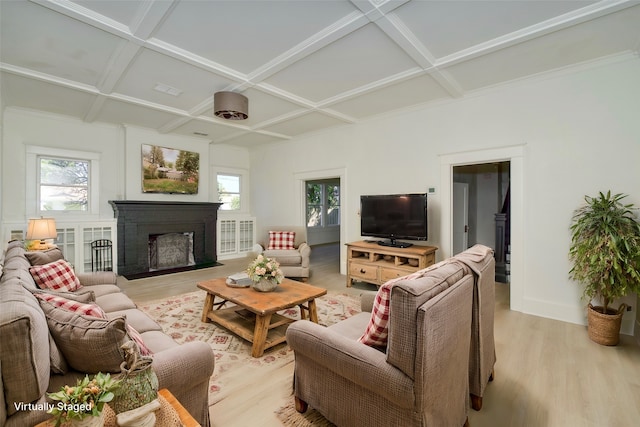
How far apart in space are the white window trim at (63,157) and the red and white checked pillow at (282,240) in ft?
10.5

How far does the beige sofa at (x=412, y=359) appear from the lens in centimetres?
123

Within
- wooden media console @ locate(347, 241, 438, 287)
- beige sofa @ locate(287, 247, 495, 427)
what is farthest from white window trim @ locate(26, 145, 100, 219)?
beige sofa @ locate(287, 247, 495, 427)

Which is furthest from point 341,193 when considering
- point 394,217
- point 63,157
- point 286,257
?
point 63,157

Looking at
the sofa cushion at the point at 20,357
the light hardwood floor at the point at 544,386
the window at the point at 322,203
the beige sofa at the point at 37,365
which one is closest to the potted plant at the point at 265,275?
the light hardwood floor at the point at 544,386

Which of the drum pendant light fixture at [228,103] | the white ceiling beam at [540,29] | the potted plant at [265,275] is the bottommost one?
the potted plant at [265,275]

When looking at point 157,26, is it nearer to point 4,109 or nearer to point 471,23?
point 471,23

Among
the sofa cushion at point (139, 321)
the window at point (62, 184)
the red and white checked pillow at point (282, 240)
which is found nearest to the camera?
the sofa cushion at point (139, 321)

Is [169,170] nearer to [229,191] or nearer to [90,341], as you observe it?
[229,191]

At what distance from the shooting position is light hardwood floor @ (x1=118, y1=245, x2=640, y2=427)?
1.76 m

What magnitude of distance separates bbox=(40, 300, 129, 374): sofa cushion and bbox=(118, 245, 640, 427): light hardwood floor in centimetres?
85

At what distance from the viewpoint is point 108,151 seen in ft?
17.4

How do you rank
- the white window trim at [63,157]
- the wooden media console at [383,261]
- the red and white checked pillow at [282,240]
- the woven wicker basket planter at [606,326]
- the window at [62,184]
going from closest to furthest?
the woven wicker basket planter at [606,326]
the wooden media console at [383,261]
the white window trim at [63,157]
the window at [62,184]
the red and white checked pillow at [282,240]

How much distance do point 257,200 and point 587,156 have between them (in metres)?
6.09

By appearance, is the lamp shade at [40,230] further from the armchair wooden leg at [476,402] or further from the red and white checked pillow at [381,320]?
the armchair wooden leg at [476,402]
